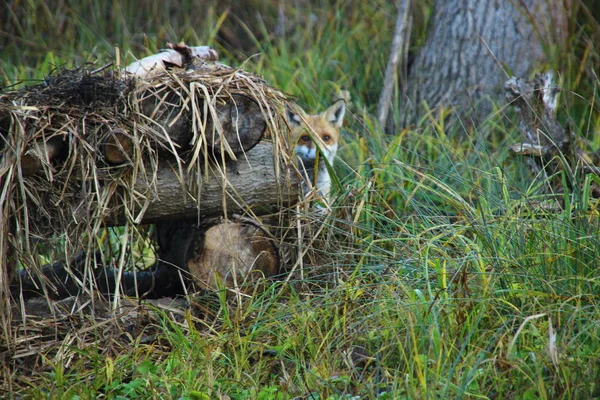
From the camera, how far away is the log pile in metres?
3.25

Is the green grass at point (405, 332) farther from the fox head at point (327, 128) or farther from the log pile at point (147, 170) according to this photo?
the fox head at point (327, 128)

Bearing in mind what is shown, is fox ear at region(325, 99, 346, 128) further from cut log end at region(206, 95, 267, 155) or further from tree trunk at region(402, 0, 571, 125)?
cut log end at region(206, 95, 267, 155)

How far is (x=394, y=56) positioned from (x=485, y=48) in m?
0.83

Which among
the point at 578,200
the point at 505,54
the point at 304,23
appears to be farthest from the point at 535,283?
the point at 304,23

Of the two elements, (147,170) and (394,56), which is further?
(394,56)

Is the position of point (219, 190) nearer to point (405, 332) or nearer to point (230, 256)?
point (230, 256)

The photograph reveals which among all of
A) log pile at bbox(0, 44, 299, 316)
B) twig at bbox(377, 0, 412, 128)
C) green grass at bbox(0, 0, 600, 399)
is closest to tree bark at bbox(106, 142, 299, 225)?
log pile at bbox(0, 44, 299, 316)

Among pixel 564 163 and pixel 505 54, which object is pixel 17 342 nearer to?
pixel 564 163

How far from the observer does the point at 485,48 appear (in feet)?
20.1

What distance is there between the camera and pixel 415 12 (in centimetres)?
682

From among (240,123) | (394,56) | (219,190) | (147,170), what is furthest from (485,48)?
(147,170)

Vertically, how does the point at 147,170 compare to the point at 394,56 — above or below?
below

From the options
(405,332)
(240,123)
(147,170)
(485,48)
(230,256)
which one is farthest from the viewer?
(485,48)

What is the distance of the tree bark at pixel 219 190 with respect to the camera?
11.6 ft
